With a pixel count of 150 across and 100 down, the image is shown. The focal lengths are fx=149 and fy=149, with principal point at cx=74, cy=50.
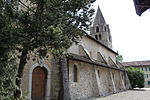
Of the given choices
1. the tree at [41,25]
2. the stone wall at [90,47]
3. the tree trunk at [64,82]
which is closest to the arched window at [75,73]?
the tree trunk at [64,82]

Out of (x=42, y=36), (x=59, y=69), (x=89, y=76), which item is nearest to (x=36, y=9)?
(x=42, y=36)

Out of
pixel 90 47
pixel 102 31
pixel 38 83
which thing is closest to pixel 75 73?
pixel 38 83

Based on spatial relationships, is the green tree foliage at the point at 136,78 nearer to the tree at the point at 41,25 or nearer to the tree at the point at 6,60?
the tree at the point at 41,25

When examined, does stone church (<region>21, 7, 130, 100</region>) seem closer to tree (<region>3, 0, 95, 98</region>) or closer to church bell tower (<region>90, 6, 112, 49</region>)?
tree (<region>3, 0, 95, 98</region>)

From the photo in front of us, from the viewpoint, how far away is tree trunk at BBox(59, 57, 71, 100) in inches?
449

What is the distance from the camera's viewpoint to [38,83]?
11406 mm

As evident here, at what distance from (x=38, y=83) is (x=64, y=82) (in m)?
2.01

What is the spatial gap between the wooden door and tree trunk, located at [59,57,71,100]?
56.5 inches

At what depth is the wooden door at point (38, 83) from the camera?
36.2 ft

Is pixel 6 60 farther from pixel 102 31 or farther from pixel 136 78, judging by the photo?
pixel 102 31

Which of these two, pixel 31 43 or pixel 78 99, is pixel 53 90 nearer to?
pixel 78 99

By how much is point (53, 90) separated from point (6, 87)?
6952 mm

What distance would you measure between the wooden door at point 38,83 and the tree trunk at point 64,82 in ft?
4.71

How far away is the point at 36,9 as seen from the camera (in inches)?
276
